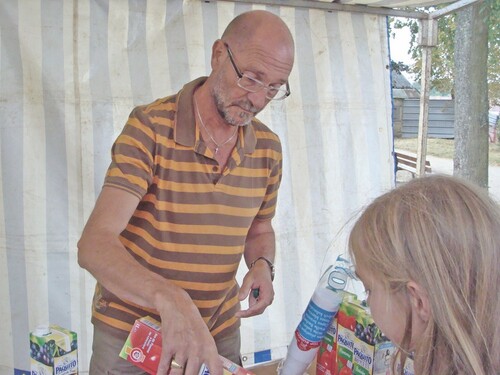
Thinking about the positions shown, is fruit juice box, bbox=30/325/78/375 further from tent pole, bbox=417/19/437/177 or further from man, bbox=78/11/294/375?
tent pole, bbox=417/19/437/177

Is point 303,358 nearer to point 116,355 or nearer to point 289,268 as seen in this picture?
point 116,355

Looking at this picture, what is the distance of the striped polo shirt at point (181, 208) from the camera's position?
1.45 metres

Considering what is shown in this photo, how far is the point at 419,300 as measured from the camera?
86 centimetres

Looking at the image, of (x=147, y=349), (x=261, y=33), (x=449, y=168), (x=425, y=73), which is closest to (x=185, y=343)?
(x=147, y=349)

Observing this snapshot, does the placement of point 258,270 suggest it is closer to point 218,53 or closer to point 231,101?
point 231,101

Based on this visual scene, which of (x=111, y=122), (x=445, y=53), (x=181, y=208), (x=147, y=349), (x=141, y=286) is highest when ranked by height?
(x=445, y=53)

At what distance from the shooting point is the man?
1445 millimetres

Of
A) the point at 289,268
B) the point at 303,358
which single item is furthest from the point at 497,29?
the point at 303,358

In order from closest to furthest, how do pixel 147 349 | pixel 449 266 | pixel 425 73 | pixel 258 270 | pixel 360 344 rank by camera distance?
pixel 449 266, pixel 147 349, pixel 360 344, pixel 258 270, pixel 425 73

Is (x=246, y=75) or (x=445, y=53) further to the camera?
(x=445, y=53)

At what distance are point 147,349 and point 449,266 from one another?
0.60m

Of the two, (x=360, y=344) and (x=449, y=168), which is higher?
(x=360, y=344)

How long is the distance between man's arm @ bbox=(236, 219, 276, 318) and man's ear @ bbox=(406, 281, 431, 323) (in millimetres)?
644

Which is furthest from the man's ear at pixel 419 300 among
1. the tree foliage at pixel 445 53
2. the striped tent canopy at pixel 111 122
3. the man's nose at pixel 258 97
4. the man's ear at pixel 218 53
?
the tree foliage at pixel 445 53
